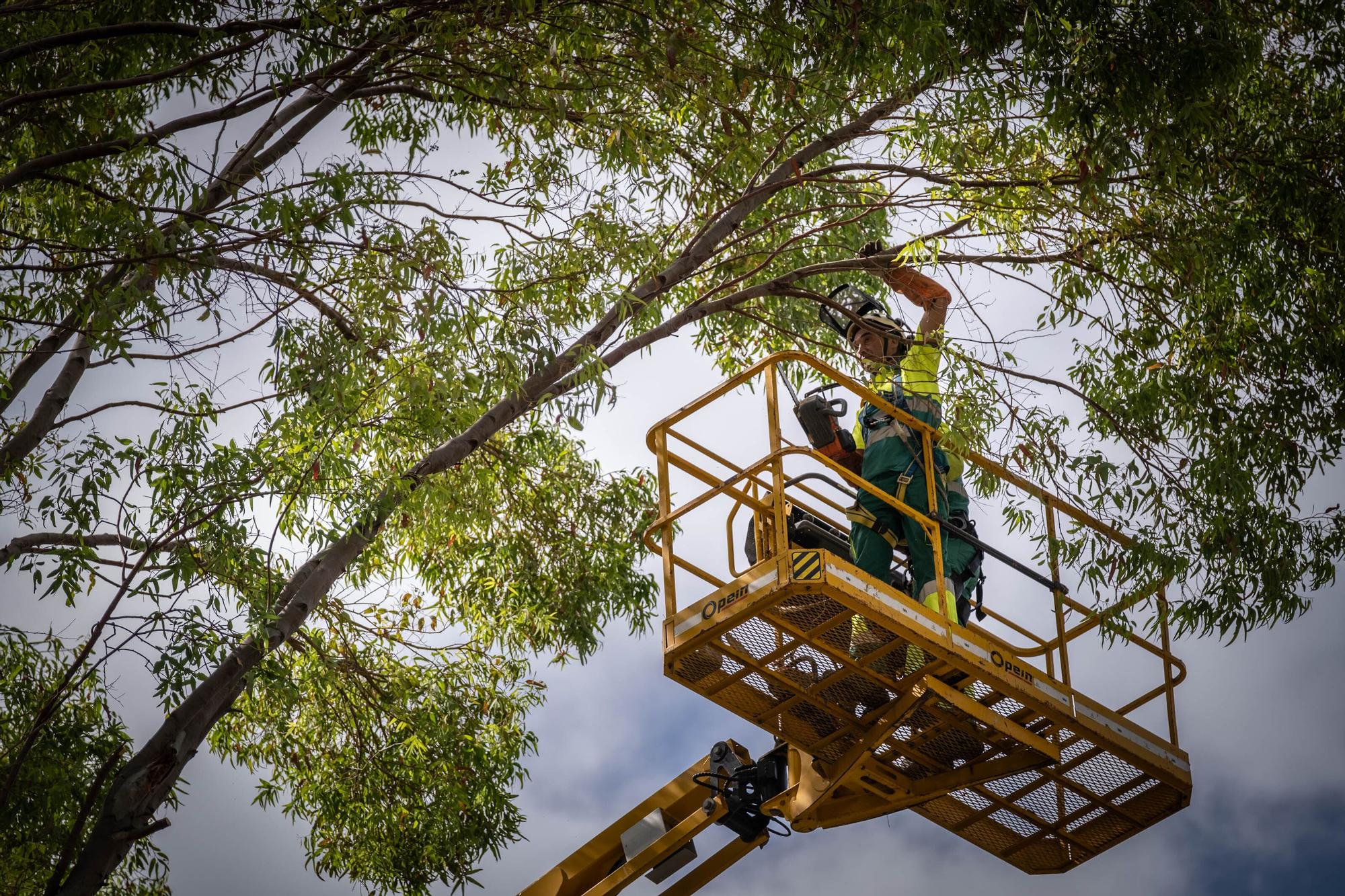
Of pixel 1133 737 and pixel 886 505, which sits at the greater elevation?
pixel 886 505

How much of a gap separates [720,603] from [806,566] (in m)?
0.49

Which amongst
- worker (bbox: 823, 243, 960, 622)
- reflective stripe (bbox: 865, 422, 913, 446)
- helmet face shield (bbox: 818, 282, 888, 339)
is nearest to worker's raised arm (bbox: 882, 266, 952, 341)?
worker (bbox: 823, 243, 960, 622)

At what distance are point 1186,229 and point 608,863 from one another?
491 cm

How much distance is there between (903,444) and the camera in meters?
6.78

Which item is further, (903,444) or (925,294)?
(925,294)

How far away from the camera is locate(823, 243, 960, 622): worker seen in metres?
6.57

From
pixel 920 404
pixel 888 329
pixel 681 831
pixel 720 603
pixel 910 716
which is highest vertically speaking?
pixel 888 329

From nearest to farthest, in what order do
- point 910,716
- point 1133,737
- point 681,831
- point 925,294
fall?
point 910,716 → point 1133,737 → point 681,831 → point 925,294

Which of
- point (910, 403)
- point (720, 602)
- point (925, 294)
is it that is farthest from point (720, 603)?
point (925, 294)

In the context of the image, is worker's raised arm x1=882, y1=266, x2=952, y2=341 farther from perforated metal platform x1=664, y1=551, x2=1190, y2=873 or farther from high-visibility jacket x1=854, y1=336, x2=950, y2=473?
perforated metal platform x1=664, y1=551, x2=1190, y2=873

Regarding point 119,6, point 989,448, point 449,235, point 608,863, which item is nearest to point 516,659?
point 608,863

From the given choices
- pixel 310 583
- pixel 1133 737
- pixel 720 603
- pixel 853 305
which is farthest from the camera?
pixel 853 305

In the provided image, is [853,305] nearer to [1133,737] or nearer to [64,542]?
[1133,737]

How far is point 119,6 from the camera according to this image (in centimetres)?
766
